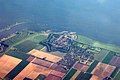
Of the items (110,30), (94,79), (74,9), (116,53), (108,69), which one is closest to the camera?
(94,79)

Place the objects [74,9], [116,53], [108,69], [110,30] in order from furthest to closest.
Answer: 1. [74,9]
2. [110,30]
3. [116,53]
4. [108,69]

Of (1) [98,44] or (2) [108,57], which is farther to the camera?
(1) [98,44]

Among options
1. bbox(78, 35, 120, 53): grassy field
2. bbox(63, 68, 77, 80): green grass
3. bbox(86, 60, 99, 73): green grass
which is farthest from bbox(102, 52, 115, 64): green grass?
bbox(63, 68, 77, 80): green grass

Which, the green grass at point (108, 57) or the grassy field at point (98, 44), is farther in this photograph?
the grassy field at point (98, 44)

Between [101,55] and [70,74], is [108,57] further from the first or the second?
[70,74]

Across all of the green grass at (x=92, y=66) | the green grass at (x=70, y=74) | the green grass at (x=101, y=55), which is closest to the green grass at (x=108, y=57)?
the green grass at (x=101, y=55)

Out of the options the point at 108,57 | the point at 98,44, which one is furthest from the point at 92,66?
the point at 98,44

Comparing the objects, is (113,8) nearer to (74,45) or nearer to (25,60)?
(74,45)

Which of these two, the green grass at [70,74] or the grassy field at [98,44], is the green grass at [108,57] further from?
the green grass at [70,74]

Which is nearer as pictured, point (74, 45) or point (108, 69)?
point (108, 69)

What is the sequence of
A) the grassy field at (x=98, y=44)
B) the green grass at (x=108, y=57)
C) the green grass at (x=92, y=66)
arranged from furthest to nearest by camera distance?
the grassy field at (x=98, y=44)
the green grass at (x=108, y=57)
the green grass at (x=92, y=66)

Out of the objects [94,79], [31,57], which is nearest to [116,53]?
[94,79]
